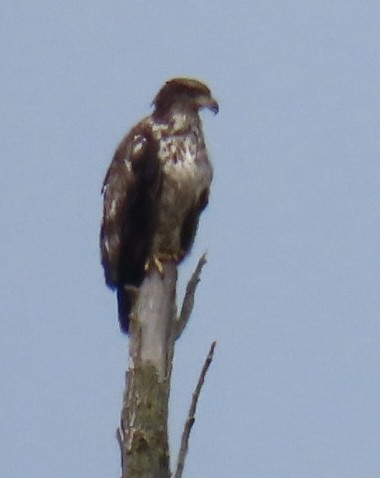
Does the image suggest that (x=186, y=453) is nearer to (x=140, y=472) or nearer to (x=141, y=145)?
(x=140, y=472)

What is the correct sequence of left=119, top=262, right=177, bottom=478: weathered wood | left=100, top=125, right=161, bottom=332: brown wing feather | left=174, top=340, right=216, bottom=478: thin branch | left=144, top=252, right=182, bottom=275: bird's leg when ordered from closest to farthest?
left=174, top=340, right=216, bottom=478: thin branch < left=119, top=262, right=177, bottom=478: weathered wood < left=144, top=252, right=182, bottom=275: bird's leg < left=100, top=125, right=161, bottom=332: brown wing feather

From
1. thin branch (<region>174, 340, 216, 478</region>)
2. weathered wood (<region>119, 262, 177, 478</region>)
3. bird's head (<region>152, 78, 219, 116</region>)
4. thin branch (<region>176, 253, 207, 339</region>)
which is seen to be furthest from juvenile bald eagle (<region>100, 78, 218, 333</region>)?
thin branch (<region>174, 340, 216, 478</region>)

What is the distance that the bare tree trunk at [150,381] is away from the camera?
671 cm

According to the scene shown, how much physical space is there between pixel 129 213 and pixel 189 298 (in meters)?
1.65

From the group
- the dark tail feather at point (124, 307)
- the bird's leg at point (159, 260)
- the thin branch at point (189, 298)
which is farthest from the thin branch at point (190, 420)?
the dark tail feather at point (124, 307)

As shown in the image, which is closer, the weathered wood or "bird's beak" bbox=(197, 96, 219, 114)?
the weathered wood

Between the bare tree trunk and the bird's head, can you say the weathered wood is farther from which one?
the bird's head

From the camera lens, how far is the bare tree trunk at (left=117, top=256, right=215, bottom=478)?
671cm

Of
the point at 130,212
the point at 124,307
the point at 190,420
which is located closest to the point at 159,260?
the point at 124,307

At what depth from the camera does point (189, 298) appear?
24.3 feet

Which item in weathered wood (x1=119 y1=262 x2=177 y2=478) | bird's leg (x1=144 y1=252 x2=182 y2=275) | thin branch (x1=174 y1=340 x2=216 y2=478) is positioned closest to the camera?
thin branch (x1=174 y1=340 x2=216 y2=478)

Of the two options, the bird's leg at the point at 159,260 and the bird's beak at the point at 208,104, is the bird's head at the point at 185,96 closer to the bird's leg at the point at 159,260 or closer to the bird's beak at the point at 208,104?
the bird's beak at the point at 208,104

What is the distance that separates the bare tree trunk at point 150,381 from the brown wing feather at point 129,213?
101 centimetres

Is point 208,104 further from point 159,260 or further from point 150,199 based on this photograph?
point 159,260
